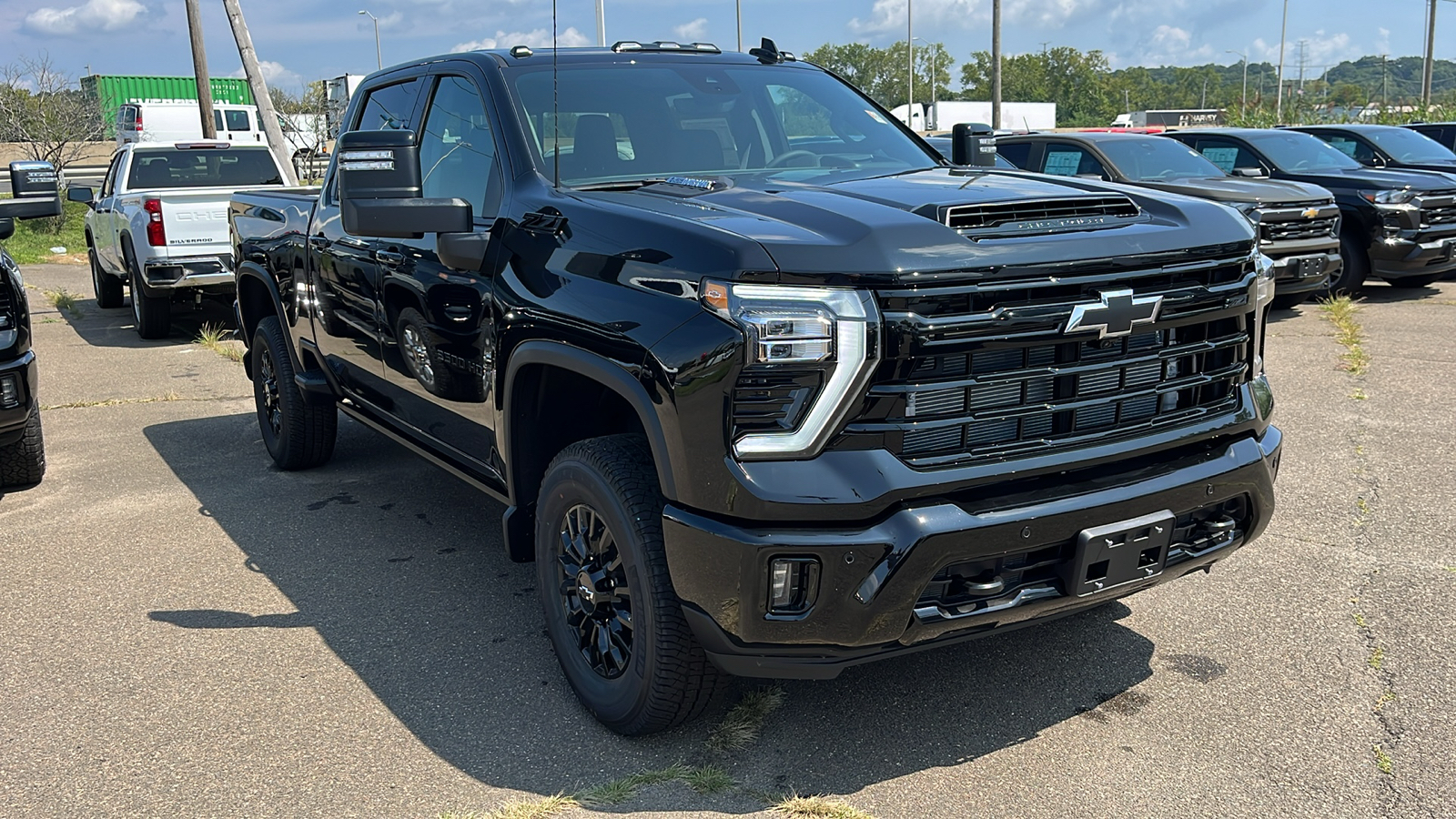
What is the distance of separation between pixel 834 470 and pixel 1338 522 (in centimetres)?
333

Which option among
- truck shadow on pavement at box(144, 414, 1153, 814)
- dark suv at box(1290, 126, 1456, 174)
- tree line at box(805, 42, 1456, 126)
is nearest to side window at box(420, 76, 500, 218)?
truck shadow on pavement at box(144, 414, 1153, 814)

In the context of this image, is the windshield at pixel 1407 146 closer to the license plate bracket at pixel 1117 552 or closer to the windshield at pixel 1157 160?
A: the windshield at pixel 1157 160

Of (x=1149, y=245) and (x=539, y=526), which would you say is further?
(x=539, y=526)

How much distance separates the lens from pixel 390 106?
4996 mm

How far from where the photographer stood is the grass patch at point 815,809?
117 inches

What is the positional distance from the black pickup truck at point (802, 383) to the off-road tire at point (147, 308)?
7690 mm

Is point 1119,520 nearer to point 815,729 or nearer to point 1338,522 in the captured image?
point 815,729

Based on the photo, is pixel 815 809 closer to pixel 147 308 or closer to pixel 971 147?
pixel 971 147

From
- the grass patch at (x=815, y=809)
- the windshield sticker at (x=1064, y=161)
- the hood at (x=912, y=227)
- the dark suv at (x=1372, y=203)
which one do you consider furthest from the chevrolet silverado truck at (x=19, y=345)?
the dark suv at (x=1372, y=203)

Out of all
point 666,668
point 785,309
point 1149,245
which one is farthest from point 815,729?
point 1149,245

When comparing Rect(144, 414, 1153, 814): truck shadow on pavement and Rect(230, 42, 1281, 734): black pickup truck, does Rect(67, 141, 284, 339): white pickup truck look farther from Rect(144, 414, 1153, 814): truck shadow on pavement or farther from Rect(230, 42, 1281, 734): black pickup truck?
Rect(230, 42, 1281, 734): black pickup truck

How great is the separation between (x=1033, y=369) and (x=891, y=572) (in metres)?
0.61

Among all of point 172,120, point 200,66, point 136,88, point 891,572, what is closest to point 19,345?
point 891,572

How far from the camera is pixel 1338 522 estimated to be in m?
5.09
